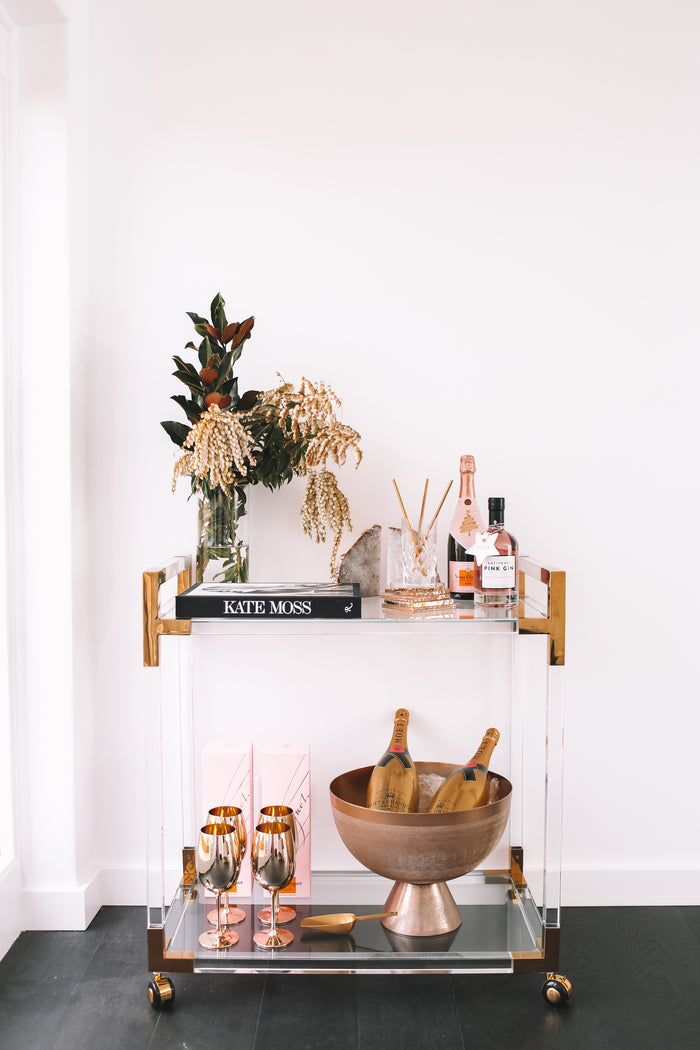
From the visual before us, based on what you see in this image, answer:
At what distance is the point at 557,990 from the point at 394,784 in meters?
0.46

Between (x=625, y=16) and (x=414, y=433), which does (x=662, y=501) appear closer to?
(x=414, y=433)

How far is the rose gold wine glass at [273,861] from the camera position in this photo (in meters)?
1.49

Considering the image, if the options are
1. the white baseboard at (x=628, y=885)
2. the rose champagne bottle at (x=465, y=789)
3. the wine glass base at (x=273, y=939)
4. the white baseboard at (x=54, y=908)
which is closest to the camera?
the wine glass base at (x=273, y=939)

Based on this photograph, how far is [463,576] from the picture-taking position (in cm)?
166

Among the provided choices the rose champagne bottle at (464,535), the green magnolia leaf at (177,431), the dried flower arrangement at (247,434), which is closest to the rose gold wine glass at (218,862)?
the dried flower arrangement at (247,434)

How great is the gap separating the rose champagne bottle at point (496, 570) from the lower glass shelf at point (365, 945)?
Answer: 605 millimetres

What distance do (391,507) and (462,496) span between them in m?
0.20

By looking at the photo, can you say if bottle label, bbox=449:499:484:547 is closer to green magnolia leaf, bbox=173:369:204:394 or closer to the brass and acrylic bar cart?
the brass and acrylic bar cart

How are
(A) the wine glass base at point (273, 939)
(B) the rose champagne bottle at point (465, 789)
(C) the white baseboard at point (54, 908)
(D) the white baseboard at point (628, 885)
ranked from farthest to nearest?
(D) the white baseboard at point (628, 885) < (C) the white baseboard at point (54, 908) < (B) the rose champagne bottle at point (465, 789) < (A) the wine glass base at point (273, 939)

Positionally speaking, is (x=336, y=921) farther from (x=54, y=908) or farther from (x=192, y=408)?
(x=192, y=408)

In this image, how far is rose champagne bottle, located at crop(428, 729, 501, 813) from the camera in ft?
5.34

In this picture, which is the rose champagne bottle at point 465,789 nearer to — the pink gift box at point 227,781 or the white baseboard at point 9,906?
the pink gift box at point 227,781

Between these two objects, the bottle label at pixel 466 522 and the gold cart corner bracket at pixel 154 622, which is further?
the bottle label at pixel 466 522

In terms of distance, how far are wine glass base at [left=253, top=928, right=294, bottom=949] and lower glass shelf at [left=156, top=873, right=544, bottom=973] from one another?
0.01 m
